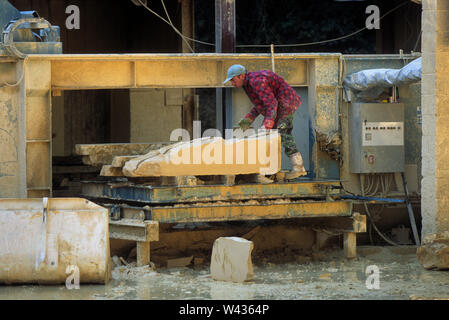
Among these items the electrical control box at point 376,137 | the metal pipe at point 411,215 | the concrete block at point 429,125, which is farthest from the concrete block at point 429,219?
the electrical control box at point 376,137

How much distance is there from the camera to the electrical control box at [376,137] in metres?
12.7

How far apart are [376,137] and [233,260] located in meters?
4.34

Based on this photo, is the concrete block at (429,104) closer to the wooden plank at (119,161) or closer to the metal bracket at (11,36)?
the wooden plank at (119,161)

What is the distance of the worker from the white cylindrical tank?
10.2 ft

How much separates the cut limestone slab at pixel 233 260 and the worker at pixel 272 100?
220 cm

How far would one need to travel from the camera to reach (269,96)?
Answer: 11.1 metres

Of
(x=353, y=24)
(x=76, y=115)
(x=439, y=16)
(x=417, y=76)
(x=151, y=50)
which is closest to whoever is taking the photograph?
(x=439, y=16)

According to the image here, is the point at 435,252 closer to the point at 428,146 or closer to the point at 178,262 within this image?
the point at 428,146

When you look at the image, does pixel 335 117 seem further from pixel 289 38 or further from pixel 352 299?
pixel 289 38

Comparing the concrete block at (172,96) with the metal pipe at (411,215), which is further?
the concrete block at (172,96)

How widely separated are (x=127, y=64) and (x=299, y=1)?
12.3 m

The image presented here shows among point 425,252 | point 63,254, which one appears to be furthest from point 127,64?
point 425,252

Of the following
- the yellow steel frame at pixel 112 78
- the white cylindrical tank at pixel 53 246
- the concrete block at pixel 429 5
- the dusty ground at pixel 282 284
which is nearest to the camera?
the dusty ground at pixel 282 284

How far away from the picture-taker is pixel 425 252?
10.2 meters
